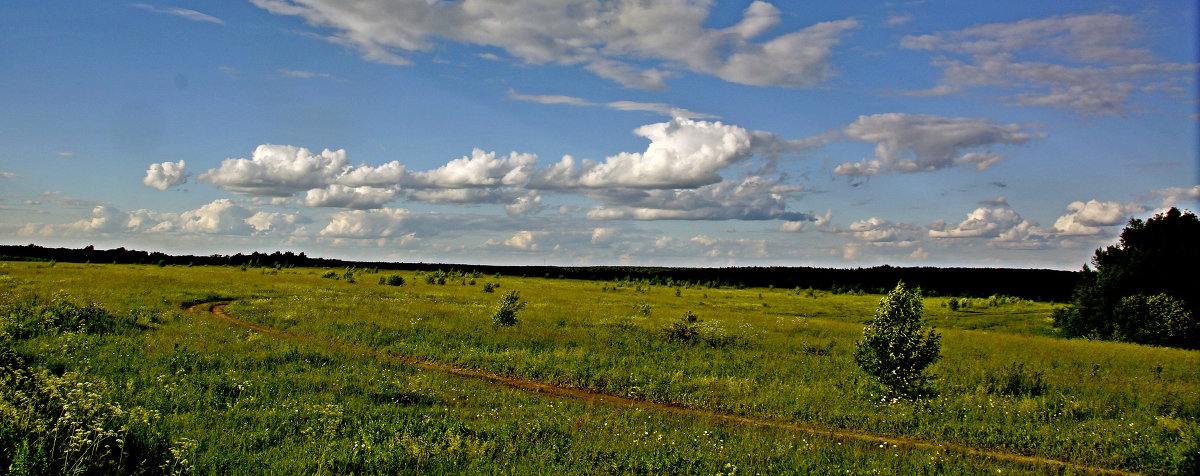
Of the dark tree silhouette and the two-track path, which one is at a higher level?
the dark tree silhouette

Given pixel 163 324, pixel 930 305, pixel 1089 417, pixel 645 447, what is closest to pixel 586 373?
pixel 645 447

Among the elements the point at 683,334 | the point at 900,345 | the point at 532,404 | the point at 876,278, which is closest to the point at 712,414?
the point at 532,404

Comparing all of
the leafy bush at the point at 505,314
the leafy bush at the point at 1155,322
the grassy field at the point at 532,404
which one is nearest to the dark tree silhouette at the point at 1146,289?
the leafy bush at the point at 1155,322

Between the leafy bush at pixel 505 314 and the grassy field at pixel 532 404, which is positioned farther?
the leafy bush at pixel 505 314

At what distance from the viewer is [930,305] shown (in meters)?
74.7

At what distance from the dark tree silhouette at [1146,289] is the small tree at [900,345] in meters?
39.7

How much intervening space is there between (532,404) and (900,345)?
34.0 ft

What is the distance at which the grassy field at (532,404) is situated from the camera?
984cm

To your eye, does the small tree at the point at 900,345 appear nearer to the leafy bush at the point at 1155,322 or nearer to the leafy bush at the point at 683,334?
the leafy bush at the point at 683,334

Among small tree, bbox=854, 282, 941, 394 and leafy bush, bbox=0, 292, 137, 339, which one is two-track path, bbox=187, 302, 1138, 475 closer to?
small tree, bbox=854, 282, 941, 394

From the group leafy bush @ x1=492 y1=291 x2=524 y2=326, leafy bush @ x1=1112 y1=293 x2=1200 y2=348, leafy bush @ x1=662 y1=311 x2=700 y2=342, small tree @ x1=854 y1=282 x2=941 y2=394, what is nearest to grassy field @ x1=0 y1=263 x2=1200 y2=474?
leafy bush @ x1=662 y1=311 x2=700 y2=342

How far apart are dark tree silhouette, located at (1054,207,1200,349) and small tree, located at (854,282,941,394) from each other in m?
39.7

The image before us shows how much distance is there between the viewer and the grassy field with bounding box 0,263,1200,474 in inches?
388

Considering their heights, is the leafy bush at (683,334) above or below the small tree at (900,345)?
below
